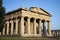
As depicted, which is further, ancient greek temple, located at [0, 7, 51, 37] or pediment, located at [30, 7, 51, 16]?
pediment, located at [30, 7, 51, 16]

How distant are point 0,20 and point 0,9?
2.53 m

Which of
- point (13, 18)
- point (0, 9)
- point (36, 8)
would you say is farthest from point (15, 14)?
point (0, 9)

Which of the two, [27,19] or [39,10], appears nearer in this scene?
[27,19]

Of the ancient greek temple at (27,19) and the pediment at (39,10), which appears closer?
the ancient greek temple at (27,19)

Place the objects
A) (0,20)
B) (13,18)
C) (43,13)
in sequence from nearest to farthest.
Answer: (0,20) → (13,18) → (43,13)

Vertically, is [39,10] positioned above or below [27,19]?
above

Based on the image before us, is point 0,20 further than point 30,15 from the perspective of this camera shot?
No

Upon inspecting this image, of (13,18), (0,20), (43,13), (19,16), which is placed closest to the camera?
(0,20)

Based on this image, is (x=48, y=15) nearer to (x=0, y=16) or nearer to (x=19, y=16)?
(x=19, y=16)

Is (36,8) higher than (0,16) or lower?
higher

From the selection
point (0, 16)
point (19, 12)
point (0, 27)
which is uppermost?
point (19, 12)

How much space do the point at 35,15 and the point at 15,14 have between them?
27.9ft

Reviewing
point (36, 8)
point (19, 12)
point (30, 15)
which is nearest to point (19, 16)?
point (19, 12)

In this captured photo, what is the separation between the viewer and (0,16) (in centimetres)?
2947
